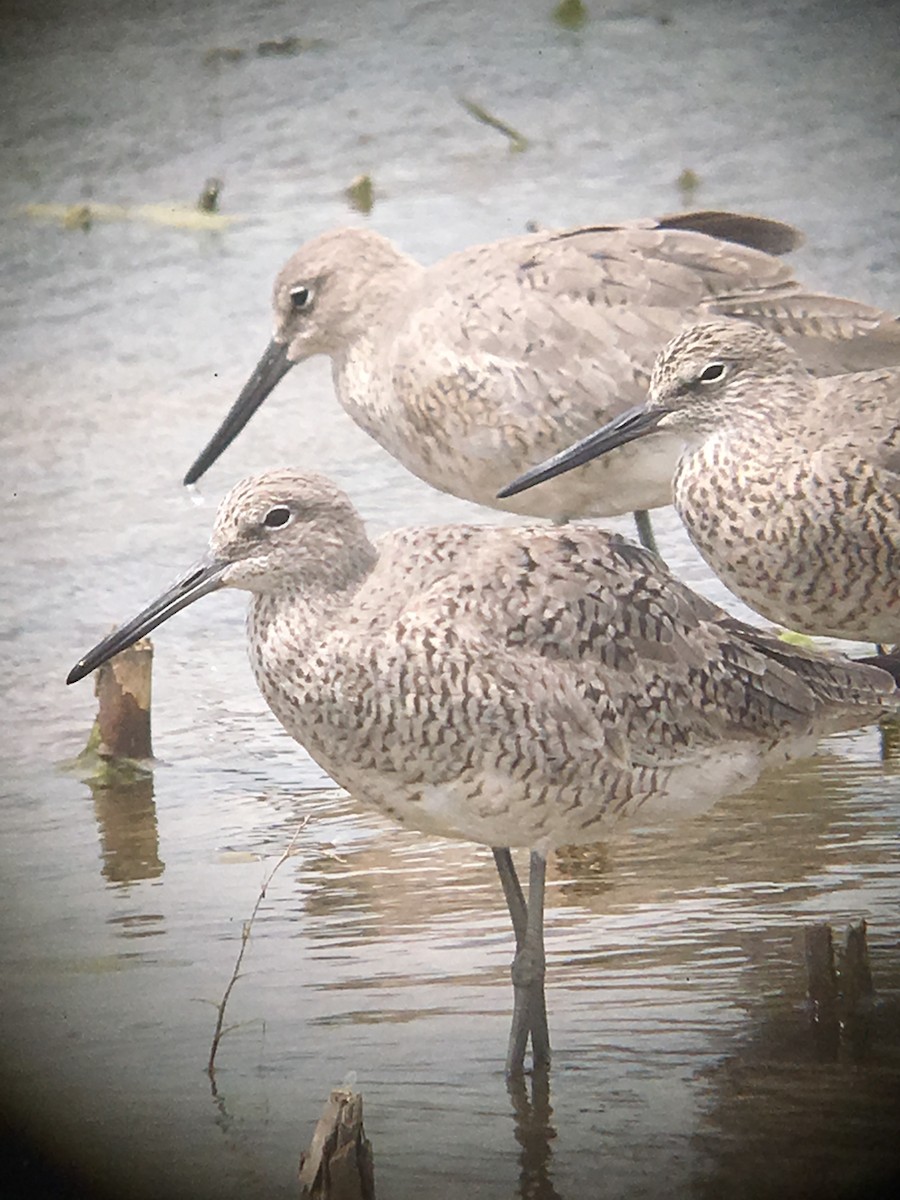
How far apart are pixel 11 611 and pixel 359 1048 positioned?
0.87 meters

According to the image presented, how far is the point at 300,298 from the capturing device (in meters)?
3.38

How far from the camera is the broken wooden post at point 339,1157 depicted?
9.73ft

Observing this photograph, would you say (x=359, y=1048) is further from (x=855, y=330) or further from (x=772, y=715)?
(x=855, y=330)

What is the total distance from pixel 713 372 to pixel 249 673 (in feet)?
2.75

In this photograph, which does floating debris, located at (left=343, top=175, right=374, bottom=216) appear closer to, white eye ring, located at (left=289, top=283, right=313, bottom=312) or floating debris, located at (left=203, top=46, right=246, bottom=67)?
white eye ring, located at (left=289, top=283, right=313, bottom=312)

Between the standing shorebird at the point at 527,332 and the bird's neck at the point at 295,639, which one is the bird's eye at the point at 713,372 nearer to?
the standing shorebird at the point at 527,332

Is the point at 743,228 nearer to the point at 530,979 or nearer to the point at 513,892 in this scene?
the point at 513,892

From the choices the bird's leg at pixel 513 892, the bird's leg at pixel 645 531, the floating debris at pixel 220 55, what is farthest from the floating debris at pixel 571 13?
the bird's leg at pixel 513 892

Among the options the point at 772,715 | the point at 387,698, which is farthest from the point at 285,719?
the point at 772,715

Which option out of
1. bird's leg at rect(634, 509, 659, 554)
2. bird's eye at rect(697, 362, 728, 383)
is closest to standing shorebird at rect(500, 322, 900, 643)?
bird's eye at rect(697, 362, 728, 383)

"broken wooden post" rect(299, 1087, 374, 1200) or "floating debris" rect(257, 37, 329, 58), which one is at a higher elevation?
"floating debris" rect(257, 37, 329, 58)

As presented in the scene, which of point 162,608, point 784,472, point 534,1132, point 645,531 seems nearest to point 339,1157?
point 534,1132

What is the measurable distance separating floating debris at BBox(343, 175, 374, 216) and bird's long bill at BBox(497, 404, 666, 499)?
0.49 meters

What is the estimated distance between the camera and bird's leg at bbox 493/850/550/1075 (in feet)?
10.3
